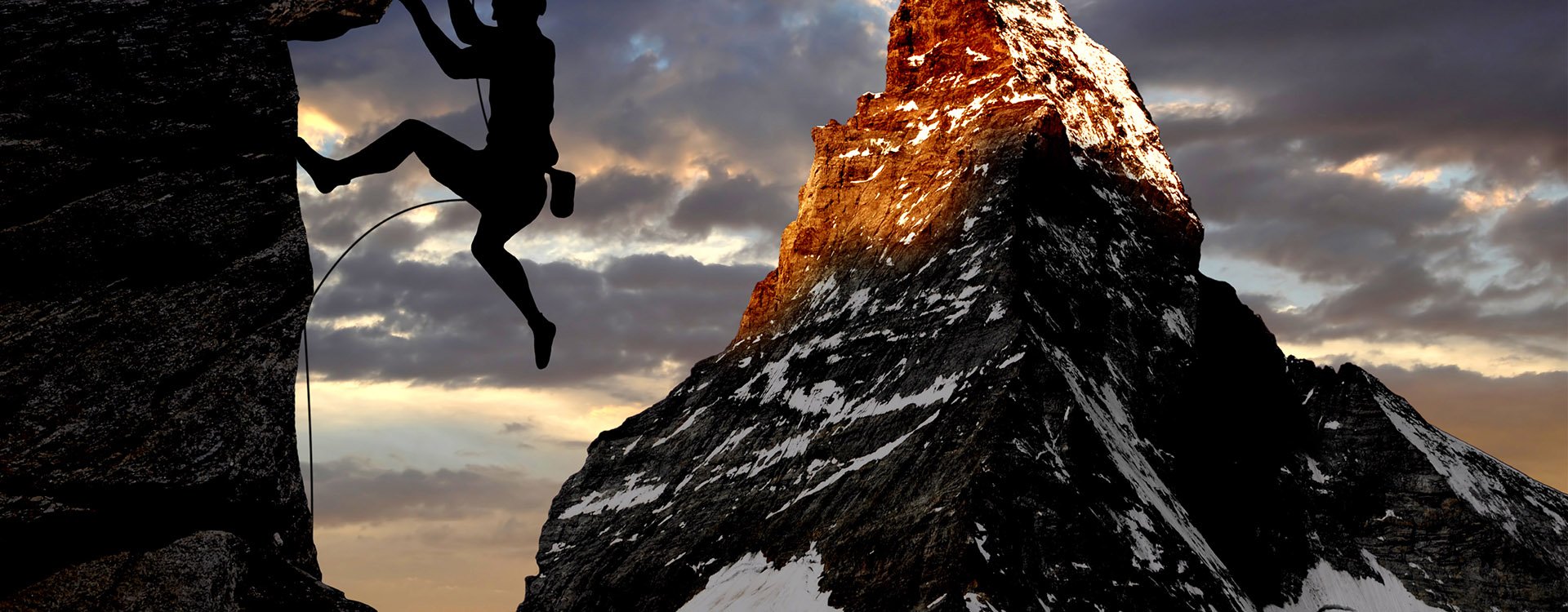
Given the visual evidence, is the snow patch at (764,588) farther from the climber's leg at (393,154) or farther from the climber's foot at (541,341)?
the climber's leg at (393,154)

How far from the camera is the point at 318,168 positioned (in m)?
8.13

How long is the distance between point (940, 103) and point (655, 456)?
104 ft

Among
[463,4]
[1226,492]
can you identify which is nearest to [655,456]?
[1226,492]

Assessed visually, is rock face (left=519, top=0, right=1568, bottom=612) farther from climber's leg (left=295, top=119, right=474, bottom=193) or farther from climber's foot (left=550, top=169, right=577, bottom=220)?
climber's leg (left=295, top=119, right=474, bottom=193)

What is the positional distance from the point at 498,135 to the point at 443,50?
628 millimetres

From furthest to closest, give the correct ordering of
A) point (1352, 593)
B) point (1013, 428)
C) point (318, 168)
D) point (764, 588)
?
1. point (1352, 593)
2. point (764, 588)
3. point (1013, 428)
4. point (318, 168)

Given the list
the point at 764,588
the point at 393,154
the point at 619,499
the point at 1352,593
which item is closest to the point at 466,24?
the point at 393,154

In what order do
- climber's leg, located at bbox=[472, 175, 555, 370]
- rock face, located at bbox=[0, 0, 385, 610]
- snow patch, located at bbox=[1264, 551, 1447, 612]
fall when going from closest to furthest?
rock face, located at bbox=[0, 0, 385, 610] < climber's leg, located at bbox=[472, 175, 555, 370] < snow patch, located at bbox=[1264, 551, 1447, 612]

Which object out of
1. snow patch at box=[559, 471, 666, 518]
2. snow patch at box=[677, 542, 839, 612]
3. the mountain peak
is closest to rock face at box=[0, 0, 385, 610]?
snow patch at box=[677, 542, 839, 612]

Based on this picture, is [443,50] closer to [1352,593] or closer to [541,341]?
[541,341]

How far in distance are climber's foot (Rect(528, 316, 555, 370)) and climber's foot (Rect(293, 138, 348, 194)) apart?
1.65 meters

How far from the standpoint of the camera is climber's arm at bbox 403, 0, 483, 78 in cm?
867

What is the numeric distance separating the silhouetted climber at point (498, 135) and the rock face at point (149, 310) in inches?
39.7

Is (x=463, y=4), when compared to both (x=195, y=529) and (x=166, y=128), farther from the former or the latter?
(x=195, y=529)
